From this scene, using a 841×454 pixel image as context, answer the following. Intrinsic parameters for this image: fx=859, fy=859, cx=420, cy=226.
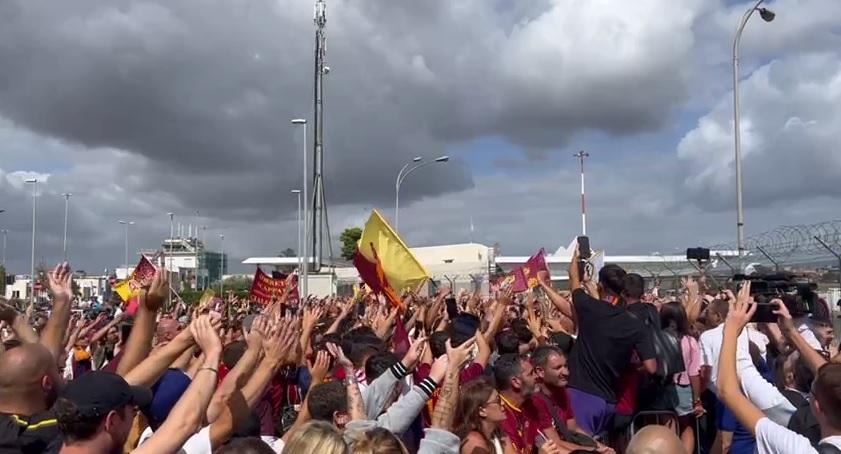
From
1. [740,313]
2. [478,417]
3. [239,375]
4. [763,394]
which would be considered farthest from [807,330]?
[239,375]

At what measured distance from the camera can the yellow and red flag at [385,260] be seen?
11.8m

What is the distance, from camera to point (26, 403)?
376cm

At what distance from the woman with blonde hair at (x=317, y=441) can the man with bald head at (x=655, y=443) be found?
3.89ft

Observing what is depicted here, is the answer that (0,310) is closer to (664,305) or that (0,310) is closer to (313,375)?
(313,375)

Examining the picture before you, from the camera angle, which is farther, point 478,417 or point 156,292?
point 156,292

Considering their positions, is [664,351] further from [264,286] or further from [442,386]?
[264,286]

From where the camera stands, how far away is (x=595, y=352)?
6562mm

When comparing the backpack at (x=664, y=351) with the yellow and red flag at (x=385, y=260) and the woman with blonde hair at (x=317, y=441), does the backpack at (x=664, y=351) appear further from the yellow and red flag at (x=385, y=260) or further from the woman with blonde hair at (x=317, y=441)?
the yellow and red flag at (x=385, y=260)

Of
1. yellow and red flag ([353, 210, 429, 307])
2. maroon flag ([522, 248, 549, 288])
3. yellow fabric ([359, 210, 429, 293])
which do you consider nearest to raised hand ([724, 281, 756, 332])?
yellow and red flag ([353, 210, 429, 307])

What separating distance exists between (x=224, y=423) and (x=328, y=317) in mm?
8515

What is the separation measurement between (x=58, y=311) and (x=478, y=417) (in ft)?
8.56

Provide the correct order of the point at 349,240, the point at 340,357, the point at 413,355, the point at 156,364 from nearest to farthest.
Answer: the point at 156,364 → the point at 413,355 → the point at 340,357 → the point at 349,240

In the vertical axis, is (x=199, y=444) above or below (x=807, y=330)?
below

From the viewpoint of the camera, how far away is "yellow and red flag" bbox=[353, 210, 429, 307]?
1180 cm
